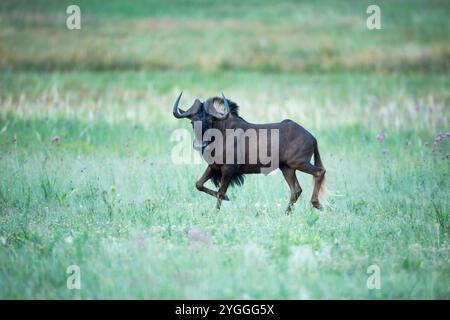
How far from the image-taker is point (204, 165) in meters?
14.2

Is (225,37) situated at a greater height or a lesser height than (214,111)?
greater

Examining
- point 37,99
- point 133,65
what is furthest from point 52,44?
point 37,99

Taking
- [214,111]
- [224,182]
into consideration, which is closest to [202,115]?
[214,111]

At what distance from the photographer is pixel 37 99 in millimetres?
20109

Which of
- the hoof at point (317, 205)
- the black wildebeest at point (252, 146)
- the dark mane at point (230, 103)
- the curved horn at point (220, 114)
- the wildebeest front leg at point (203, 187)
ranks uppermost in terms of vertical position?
the dark mane at point (230, 103)

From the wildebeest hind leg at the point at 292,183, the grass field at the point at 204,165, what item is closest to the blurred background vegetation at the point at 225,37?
the grass field at the point at 204,165

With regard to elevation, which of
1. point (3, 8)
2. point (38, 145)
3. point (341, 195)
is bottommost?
point (341, 195)

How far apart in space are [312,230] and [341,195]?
5.79ft

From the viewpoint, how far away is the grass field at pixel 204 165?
26.5ft

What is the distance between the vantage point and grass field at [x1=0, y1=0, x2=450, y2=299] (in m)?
8.09

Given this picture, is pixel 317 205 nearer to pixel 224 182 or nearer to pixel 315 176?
pixel 315 176

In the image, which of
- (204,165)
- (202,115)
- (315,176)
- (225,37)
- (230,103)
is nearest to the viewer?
(202,115)

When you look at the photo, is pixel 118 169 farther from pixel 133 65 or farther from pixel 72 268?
pixel 133 65

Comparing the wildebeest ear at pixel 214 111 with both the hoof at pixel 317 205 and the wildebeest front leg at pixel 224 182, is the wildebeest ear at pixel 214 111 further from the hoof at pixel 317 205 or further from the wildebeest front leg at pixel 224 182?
the hoof at pixel 317 205
